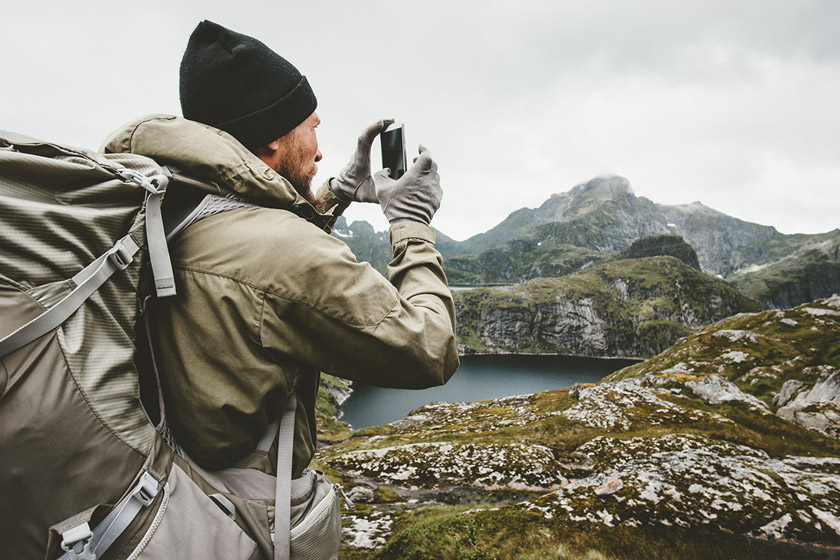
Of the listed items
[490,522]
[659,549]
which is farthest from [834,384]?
[490,522]

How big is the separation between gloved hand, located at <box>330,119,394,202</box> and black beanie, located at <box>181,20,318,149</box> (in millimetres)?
1030

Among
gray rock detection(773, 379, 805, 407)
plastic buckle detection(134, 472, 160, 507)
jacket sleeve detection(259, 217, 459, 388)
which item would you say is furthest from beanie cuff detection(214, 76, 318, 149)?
gray rock detection(773, 379, 805, 407)

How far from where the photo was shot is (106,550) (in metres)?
1.58

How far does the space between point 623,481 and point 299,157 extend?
12.8 metres

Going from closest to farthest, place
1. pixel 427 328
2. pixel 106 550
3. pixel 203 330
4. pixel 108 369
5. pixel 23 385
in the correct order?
pixel 23 385 → pixel 106 550 → pixel 108 369 → pixel 203 330 → pixel 427 328

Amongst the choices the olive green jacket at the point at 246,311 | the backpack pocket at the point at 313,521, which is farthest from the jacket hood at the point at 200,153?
the backpack pocket at the point at 313,521

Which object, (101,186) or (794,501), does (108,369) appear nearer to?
(101,186)

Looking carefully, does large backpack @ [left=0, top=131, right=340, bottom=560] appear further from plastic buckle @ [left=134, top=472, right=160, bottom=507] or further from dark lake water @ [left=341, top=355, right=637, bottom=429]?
dark lake water @ [left=341, top=355, right=637, bottom=429]

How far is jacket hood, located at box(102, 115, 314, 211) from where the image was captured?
85.3 inches

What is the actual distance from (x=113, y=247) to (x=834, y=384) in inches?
2118

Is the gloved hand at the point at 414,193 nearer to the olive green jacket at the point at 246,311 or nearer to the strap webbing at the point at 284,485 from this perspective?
the olive green jacket at the point at 246,311

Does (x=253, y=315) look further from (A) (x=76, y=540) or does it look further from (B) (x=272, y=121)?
(B) (x=272, y=121)

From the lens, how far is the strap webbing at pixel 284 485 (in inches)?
95.8

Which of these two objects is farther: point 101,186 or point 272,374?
point 272,374
